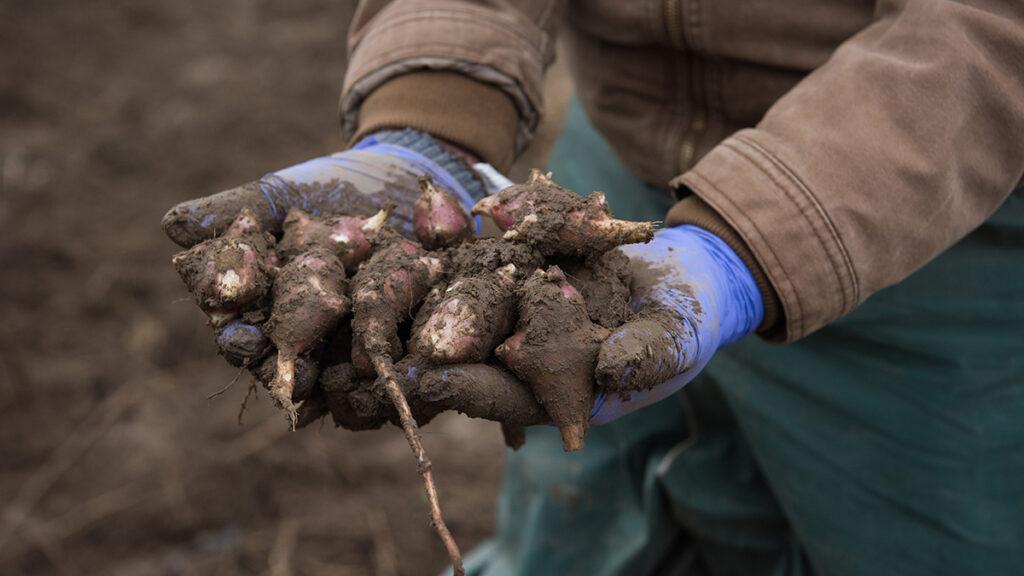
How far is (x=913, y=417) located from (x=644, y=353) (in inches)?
27.1

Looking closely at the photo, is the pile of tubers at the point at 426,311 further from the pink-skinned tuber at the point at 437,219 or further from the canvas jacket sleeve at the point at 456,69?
the canvas jacket sleeve at the point at 456,69

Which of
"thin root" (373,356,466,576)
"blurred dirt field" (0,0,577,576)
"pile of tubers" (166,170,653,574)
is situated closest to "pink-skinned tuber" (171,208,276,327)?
"pile of tubers" (166,170,653,574)

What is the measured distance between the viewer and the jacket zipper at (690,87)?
1421 millimetres

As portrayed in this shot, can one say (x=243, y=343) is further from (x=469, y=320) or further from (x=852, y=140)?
(x=852, y=140)

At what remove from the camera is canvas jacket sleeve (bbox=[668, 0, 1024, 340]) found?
3.75 feet

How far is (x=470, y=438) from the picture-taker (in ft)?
8.81

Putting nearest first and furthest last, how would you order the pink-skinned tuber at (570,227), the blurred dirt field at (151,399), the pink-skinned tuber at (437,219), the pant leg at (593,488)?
the pink-skinned tuber at (570,227) < the pink-skinned tuber at (437,219) < the pant leg at (593,488) < the blurred dirt field at (151,399)

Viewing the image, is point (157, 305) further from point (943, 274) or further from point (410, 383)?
point (943, 274)

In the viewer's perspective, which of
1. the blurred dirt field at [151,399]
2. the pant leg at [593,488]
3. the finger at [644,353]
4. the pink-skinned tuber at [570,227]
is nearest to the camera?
the finger at [644,353]

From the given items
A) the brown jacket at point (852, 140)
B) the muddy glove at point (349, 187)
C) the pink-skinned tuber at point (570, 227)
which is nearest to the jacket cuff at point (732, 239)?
the brown jacket at point (852, 140)

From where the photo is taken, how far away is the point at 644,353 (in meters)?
1.03

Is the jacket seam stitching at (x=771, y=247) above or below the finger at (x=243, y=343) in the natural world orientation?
above

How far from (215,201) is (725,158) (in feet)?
2.18

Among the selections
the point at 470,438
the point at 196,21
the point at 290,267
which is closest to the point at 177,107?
the point at 196,21
